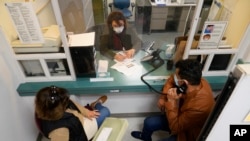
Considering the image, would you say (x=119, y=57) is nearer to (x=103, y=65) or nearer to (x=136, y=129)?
(x=103, y=65)

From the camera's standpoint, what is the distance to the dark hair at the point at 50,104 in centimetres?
110

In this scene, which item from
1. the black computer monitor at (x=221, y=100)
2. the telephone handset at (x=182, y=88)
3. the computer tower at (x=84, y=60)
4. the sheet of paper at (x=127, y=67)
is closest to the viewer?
the black computer monitor at (x=221, y=100)

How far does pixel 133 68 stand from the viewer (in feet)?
5.88

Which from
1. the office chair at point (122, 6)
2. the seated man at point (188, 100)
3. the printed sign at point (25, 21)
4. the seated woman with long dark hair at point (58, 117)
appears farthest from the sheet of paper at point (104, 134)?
the office chair at point (122, 6)

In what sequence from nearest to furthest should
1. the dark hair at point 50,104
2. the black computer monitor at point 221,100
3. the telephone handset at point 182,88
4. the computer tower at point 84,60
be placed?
the black computer monitor at point 221,100 < the dark hair at point 50,104 < the telephone handset at point 182,88 < the computer tower at point 84,60

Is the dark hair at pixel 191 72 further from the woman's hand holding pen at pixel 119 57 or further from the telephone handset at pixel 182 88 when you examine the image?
the woman's hand holding pen at pixel 119 57

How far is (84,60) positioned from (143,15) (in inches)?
94.6

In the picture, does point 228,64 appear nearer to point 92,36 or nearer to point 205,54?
point 205,54

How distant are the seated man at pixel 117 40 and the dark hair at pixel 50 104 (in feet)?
2.93

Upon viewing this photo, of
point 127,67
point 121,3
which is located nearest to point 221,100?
point 127,67

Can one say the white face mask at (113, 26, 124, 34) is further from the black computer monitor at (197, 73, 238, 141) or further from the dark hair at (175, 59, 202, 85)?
the black computer monitor at (197, 73, 238, 141)

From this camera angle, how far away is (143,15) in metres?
3.60

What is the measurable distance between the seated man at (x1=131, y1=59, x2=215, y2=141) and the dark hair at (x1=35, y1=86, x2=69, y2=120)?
79cm

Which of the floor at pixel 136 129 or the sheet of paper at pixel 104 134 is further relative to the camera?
the floor at pixel 136 129
